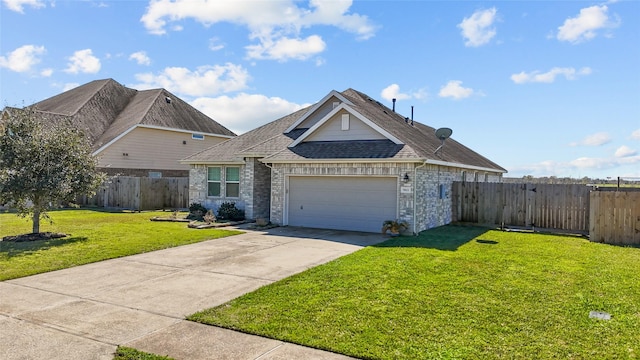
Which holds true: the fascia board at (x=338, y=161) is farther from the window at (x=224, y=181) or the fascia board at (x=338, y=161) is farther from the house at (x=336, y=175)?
the window at (x=224, y=181)

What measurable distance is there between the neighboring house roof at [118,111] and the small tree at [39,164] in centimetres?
1252

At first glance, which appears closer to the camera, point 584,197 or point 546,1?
point 546,1

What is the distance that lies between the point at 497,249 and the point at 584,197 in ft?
18.4

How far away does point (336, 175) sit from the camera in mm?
14508

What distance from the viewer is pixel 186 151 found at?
2892cm

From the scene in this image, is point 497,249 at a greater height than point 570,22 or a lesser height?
lesser

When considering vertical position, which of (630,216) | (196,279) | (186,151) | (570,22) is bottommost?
(196,279)

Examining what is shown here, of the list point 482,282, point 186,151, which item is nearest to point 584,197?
point 482,282

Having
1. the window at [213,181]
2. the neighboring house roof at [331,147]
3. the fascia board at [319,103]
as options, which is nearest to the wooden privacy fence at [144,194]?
the neighboring house roof at [331,147]

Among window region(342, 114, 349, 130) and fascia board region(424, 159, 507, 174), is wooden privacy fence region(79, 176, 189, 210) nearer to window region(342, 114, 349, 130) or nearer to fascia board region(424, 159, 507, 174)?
window region(342, 114, 349, 130)

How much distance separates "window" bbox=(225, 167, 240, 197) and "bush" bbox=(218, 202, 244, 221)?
0.56m

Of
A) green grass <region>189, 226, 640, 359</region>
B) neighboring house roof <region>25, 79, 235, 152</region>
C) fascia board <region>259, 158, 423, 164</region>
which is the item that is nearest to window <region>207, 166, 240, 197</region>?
fascia board <region>259, 158, 423, 164</region>

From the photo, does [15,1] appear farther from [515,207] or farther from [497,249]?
[515,207]

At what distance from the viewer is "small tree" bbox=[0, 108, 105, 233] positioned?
11.4 m
